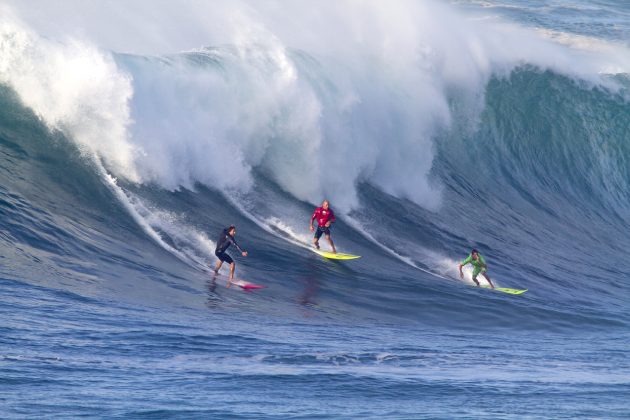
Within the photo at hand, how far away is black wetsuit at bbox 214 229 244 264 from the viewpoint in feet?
53.4

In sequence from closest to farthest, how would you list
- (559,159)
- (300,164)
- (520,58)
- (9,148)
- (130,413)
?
(130,413), (9,148), (300,164), (559,159), (520,58)

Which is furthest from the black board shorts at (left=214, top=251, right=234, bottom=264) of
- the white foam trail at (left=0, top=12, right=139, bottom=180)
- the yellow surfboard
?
the white foam trail at (left=0, top=12, right=139, bottom=180)

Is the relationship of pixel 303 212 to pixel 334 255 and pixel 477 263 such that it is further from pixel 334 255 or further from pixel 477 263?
pixel 477 263

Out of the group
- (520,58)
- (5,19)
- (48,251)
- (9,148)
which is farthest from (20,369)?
(520,58)

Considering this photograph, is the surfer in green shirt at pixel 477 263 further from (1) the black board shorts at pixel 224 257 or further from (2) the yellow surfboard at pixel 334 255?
(1) the black board shorts at pixel 224 257

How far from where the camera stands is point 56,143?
18.1 m

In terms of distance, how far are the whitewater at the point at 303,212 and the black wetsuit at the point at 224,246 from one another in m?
0.30

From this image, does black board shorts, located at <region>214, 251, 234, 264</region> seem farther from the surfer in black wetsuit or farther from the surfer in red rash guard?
the surfer in red rash guard

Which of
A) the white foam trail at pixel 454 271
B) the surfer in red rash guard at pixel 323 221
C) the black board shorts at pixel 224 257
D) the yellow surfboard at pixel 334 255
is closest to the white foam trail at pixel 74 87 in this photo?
the black board shorts at pixel 224 257

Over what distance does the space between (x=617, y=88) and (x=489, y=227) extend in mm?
12261

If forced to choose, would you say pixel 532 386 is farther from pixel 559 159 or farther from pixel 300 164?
pixel 559 159

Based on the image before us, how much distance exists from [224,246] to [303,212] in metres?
4.14

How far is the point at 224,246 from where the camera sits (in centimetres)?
1639

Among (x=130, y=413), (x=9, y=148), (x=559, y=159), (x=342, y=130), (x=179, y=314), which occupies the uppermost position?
(x=559, y=159)
